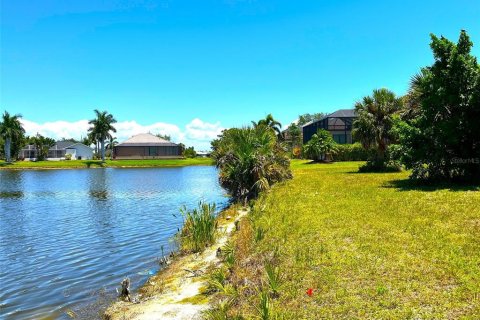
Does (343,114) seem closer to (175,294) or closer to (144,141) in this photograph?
(144,141)

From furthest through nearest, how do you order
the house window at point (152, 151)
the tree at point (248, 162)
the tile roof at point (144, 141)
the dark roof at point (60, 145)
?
1. the dark roof at point (60, 145)
2. the house window at point (152, 151)
3. the tile roof at point (144, 141)
4. the tree at point (248, 162)

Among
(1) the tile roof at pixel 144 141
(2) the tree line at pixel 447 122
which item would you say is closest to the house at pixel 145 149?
(1) the tile roof at pixel 144 141

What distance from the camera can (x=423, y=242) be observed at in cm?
905

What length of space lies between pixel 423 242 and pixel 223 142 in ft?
61.1

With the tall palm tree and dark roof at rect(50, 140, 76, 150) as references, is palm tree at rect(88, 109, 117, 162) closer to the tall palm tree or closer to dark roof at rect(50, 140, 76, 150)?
dark roof at rect(50, 140, 76, 150)

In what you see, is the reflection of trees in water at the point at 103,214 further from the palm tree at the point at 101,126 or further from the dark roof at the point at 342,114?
the palm tree at the point at 101,126

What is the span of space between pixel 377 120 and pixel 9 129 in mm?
94493

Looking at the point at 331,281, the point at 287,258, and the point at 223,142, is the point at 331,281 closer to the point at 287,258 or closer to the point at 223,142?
the point at 287,258

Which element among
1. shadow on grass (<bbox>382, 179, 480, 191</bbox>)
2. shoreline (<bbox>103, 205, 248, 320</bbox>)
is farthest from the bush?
shoreline (<bbox>103, 205, 248, 320</bbox>)

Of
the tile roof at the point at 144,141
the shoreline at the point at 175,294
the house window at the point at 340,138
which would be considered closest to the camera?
the shoreline at the point at 175,294

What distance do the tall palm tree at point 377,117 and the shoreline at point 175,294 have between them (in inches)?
903

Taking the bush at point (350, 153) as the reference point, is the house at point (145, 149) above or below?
above

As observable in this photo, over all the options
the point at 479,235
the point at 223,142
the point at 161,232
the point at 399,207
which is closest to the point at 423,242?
the point at 479,235

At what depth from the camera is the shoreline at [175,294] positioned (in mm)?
7543
